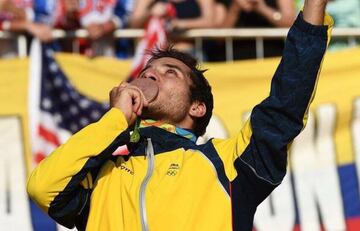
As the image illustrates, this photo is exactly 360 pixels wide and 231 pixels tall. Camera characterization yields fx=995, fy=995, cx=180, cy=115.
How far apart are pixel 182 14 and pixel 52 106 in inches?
44.1

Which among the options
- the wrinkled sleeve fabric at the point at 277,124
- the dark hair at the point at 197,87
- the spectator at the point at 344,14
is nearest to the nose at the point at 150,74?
the dark hair at the point at 197,87

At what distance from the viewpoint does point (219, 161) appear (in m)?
2.83

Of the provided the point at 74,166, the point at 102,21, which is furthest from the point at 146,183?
the point at 102,21

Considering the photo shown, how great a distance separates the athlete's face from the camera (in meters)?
2.97

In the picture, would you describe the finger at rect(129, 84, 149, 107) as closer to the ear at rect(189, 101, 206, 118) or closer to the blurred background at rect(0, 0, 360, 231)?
the ear at rect(189, 101, 206, 118)

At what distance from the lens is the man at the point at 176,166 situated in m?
2.66

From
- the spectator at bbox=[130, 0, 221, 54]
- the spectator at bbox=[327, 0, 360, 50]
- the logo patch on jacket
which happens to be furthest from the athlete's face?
the spectator at bbox=[327, 0, 360, 50]

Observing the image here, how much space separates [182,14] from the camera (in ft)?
21.7

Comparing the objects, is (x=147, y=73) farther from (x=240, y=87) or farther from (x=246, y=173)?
(x=240, y=87)

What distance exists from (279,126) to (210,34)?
3.95 m

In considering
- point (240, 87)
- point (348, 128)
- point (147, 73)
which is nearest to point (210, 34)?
point (240, 87)

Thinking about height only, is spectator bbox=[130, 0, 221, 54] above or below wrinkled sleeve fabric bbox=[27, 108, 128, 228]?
above

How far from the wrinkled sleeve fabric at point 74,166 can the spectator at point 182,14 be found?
366 centimetres

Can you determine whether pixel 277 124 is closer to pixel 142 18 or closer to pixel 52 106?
pixel 52 106
